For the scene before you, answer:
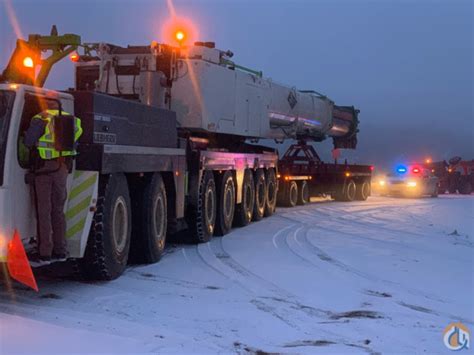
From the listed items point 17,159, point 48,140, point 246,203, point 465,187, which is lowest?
point 246,203

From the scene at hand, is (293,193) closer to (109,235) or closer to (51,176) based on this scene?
(109,235)

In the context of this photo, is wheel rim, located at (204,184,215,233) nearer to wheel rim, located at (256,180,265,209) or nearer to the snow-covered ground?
the snow-covered ground

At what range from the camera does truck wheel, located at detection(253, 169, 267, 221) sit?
14.8 metres

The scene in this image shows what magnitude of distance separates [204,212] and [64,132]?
5.08 m

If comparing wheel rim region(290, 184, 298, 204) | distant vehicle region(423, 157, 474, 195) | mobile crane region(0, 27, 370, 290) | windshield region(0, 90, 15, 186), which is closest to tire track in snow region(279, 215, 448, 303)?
mobile crane region(0, 27, 370, 290)

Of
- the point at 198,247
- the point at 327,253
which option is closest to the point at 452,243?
the point at 327,253

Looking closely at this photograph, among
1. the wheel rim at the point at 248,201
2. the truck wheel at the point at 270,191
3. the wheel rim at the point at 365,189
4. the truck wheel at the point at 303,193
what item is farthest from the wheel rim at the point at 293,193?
the wheel rim at the point at 365,189

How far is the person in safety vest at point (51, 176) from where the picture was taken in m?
6.09

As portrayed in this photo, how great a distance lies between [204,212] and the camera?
1101cm

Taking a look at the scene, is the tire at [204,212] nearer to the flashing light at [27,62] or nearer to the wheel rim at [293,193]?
the flashing light at [27,62]

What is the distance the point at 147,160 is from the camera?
8367mm

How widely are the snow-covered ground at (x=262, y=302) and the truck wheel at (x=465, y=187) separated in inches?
943

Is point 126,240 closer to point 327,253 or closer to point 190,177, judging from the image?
point 190,177

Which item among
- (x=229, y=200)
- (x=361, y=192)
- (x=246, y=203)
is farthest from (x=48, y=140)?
(x=361, y=192)
